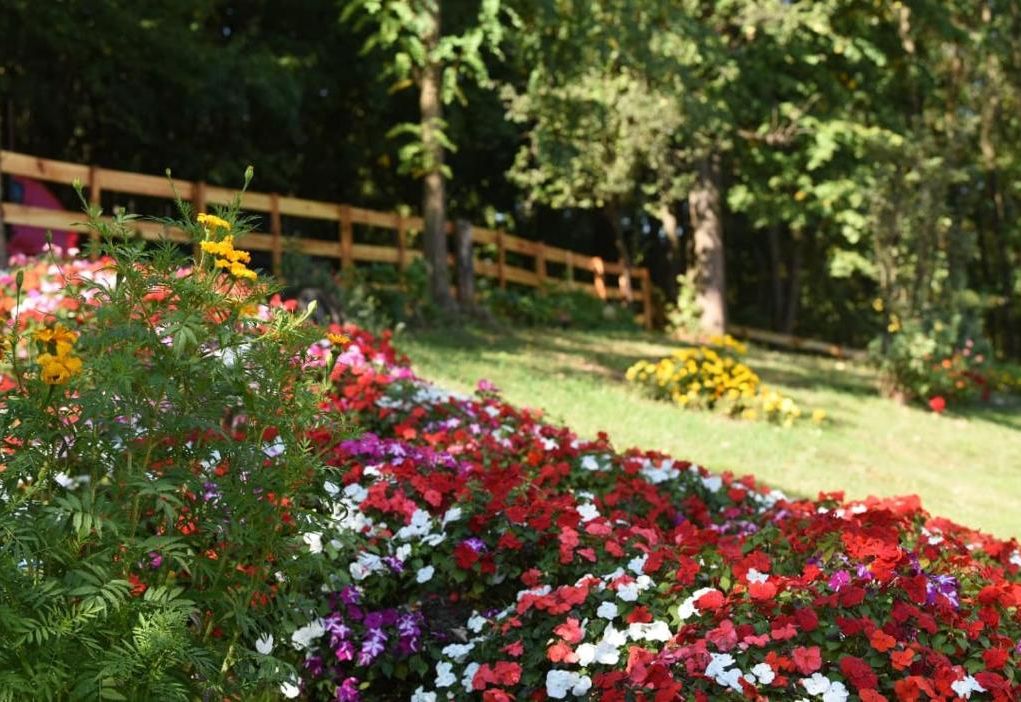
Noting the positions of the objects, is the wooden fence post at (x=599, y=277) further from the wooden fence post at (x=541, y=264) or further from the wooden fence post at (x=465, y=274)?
the wooden fence post at (x=465, y=274)

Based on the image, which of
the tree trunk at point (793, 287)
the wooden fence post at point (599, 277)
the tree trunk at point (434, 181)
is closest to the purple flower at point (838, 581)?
the tree trunk at point (434, 181)

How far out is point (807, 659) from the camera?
3.10 m

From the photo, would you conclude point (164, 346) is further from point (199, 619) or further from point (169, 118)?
point (169, 118)

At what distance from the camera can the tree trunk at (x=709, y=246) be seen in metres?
19.3

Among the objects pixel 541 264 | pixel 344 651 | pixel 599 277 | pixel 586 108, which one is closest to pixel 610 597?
pixel 344 651

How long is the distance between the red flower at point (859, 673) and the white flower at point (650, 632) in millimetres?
545

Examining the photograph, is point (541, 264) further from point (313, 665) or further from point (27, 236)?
point (313, 665)

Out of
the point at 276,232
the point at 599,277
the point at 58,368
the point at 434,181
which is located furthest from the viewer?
the point at 599,277

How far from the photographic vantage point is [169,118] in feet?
58.1

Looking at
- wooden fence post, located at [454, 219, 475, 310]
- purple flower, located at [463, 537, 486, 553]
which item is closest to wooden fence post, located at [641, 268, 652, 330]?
wooden fence post, located at [454, 219, 475, 310]

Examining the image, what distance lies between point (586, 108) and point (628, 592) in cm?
1483

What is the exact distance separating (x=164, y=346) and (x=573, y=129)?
15.7m

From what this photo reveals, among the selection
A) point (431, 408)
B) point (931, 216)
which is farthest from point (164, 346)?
point (931, 216)

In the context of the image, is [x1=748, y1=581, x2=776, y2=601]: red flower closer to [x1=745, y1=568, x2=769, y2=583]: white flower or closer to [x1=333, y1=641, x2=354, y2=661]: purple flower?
[x1=745, y1=568, x2=769, y2=583]: white flower
